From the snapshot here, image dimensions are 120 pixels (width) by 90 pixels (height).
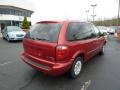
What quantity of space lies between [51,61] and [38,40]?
30.4 inches

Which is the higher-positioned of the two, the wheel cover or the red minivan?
the red minivan

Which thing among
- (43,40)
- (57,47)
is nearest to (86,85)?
(57,47)

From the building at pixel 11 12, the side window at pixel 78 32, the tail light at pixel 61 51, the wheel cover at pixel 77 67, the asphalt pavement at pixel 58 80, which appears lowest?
the asphalt pavement at pixel 58 80

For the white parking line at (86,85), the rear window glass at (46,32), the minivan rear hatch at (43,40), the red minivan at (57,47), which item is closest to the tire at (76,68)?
the red minivan at (57,47)

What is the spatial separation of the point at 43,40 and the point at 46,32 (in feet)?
0.83

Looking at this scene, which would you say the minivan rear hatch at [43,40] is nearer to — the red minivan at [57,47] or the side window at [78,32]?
the red minivan at [57,47]

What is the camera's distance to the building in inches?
1789

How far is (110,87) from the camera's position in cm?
403

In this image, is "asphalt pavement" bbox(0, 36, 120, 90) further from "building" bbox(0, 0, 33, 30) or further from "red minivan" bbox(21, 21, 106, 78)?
"building" bbox(0, 0, 33, 30)

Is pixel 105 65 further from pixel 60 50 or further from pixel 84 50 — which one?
pixel 60 50

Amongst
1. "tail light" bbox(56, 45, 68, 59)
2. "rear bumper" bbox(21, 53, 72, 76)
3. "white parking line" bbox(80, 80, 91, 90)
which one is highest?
"tail light" bbox(56, 45, 68, 59)

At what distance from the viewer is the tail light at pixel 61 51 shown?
3.83 metres

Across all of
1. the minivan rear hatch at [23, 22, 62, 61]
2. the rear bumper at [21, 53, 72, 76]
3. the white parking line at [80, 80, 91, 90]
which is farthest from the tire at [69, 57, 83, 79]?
the minivan rear hatch at [23, 22, 62, 61]

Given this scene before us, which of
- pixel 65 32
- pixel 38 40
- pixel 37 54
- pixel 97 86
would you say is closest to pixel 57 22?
pixel 65 32
